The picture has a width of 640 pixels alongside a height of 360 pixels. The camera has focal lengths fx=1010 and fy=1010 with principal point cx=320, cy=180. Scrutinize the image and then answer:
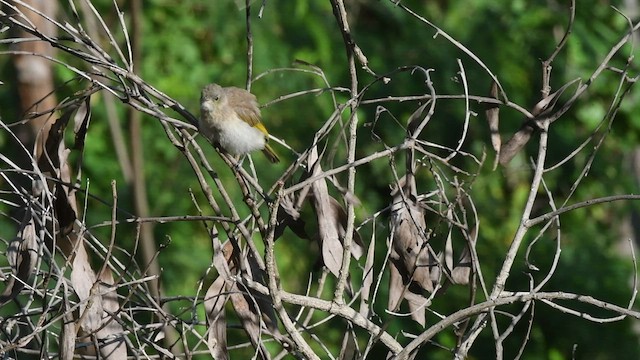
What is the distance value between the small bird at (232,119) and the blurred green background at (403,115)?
107 inches

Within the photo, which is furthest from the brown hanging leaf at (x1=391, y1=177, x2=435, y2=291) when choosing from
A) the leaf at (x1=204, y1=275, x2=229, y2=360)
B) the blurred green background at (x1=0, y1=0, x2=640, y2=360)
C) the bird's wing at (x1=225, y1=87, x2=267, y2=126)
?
the blurred green background at (x1=0, y1=0, x2=640, y2=360)

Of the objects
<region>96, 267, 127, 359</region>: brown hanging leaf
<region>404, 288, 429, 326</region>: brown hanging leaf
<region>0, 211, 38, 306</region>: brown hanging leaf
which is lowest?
<region>96, 267, 127, 359</region>: brown hanging leaf

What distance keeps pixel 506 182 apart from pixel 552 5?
2156mm

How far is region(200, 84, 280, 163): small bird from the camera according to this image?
416cm

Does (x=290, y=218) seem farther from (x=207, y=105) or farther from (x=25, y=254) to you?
(x=207, y=105)

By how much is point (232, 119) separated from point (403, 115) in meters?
3.98

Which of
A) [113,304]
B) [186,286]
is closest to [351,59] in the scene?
[113,304]

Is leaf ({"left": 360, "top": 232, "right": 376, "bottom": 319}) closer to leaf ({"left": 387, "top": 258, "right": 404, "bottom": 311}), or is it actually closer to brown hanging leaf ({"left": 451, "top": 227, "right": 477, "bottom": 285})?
leaf ({"left": 387, "top": 258, "right": 404, "bottom": 311})

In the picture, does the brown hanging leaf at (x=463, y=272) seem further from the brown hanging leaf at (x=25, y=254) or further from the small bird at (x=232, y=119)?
the small bird at (x=232, y=119)

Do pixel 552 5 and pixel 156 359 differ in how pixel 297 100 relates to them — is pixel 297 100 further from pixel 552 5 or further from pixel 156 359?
pixel 156 359

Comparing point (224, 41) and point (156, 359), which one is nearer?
point (156, 359)

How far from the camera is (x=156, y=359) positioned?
9.22 feet

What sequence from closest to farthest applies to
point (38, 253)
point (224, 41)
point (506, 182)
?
point (38, 253) < point (224, 41) < point (506, 182)

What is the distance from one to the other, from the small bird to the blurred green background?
273 centimetres
